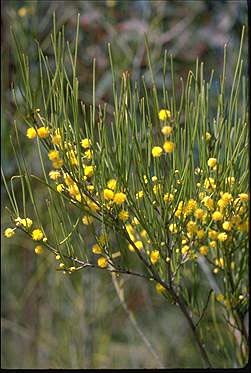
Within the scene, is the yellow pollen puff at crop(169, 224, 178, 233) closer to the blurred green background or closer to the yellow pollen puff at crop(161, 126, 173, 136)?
the yellow pollen puff at crop(161, 126, 173, 136)

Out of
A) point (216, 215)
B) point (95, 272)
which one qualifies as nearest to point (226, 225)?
point (216, 215)

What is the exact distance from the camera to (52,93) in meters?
0.34

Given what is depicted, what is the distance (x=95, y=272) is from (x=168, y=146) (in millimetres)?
594

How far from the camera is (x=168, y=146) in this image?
321 mm

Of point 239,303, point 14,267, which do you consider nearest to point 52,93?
point 239,303

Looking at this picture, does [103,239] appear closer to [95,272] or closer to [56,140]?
[56,140]

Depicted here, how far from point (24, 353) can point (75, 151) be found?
0.81 m

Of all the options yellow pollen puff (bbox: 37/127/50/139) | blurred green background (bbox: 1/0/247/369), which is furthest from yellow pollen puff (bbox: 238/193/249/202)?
blurred green background (bbox: 1/0/247/369)

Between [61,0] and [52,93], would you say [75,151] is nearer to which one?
[52,93]

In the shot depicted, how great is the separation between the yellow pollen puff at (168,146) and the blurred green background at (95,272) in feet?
1.58

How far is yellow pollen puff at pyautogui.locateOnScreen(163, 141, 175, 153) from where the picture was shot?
12.6 inches

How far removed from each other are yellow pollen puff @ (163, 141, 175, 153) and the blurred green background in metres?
0.48

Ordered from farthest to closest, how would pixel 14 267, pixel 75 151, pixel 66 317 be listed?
1. pixel 14 267
2. pixel 66 317
3. pixel 75 151

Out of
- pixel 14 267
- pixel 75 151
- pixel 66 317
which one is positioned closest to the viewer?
pixel 75 151
